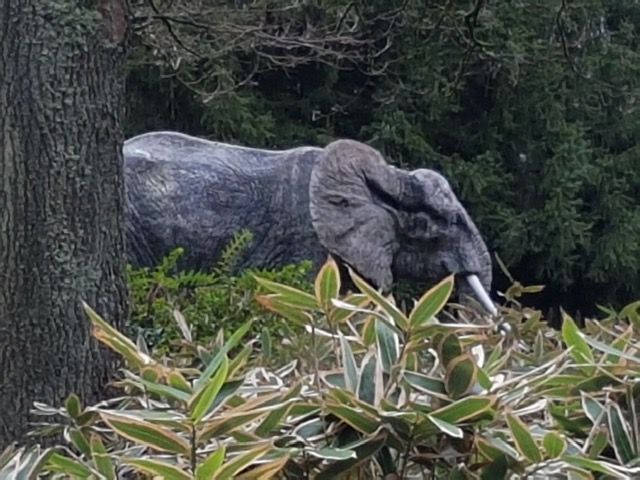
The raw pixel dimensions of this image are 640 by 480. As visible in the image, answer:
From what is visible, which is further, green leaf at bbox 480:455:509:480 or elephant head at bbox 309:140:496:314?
elephant head at bbox 309:140:496:314

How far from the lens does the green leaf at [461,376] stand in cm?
118

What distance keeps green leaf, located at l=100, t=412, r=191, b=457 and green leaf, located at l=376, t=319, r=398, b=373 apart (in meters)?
0.23

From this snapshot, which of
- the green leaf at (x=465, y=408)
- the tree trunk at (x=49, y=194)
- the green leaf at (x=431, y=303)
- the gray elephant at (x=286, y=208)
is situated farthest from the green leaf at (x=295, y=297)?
the gray elephant at (x=286, y=208)

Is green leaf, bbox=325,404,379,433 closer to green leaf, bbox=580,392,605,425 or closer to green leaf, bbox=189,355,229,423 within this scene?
green leaf, bbox=189,355,229,423

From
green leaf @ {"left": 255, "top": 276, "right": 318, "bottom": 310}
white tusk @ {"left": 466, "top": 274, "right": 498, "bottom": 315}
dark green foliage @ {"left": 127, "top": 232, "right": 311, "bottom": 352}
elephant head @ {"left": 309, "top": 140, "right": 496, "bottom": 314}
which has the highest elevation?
green leaf @ {"left": 255, "top": 276, "right": 318, "bottom": 310}

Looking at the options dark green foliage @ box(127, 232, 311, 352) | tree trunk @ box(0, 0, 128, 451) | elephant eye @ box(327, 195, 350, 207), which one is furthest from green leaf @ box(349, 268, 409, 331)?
elephant eye @ box(327, 195, 350, 207)

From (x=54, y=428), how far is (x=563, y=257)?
10439 millimetres

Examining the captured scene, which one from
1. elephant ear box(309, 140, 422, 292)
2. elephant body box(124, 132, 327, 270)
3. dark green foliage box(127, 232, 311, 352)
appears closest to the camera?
dark green foliage box(127, 232, 311, 352)

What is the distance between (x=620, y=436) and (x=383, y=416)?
236mm

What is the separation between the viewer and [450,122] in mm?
12359

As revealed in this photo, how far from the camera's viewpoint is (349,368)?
1.23 m

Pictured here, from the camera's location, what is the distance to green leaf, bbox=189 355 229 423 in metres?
1.12

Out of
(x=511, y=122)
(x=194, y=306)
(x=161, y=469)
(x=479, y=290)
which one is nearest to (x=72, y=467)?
(x=161, y=469)

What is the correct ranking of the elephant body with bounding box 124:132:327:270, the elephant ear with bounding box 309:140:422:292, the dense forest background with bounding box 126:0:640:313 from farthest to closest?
1. the dense forest background with bounding box 126:0:640:313
2. the elephant ear with bounding box 309:140:422:292
3. the elephant body with bounding box 124:132:327:270
